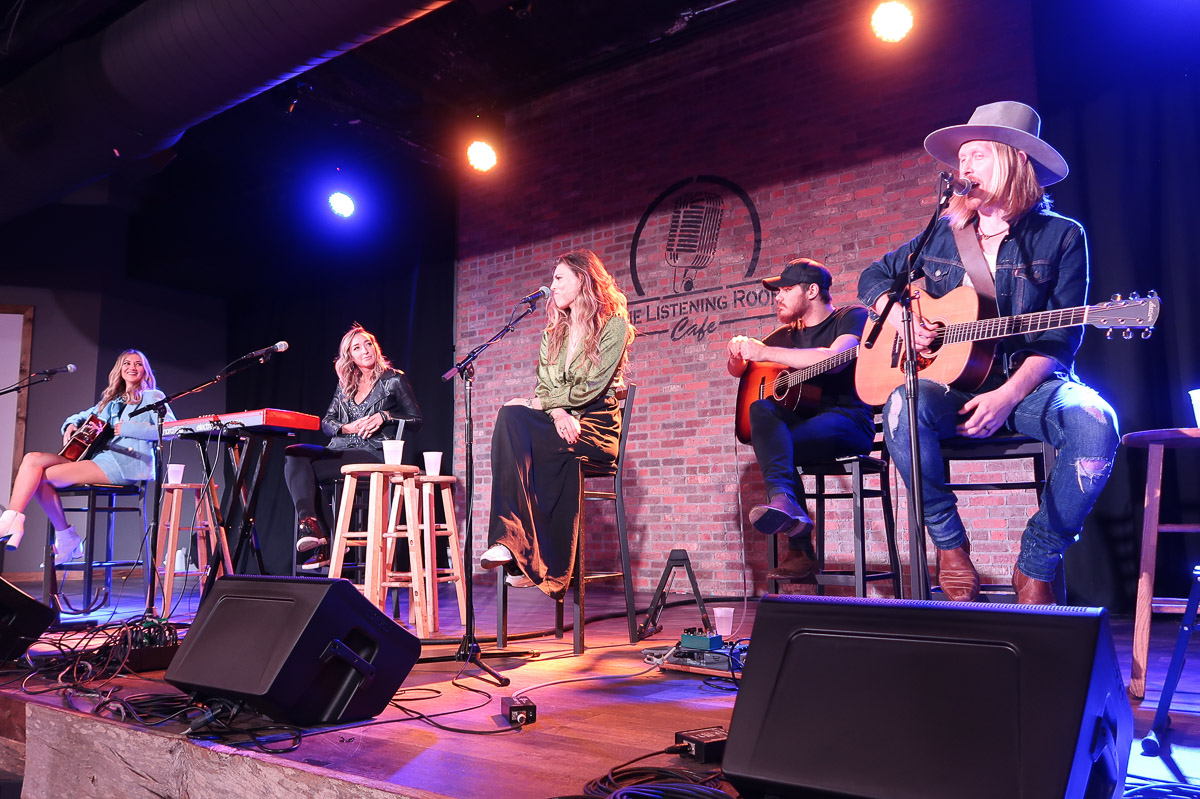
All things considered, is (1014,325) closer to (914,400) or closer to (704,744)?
(914,400)

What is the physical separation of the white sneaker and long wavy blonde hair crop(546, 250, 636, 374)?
87 centimetres

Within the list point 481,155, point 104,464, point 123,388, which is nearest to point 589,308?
point 481,155

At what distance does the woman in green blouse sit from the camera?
3.25m

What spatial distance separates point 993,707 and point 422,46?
5.82 meters

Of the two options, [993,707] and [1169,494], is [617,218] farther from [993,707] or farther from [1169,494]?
[993,707]

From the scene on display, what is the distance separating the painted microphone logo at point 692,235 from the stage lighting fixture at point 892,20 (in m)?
1.44

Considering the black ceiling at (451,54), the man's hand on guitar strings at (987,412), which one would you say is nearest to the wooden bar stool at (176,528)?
the black ceiling at (451,54)

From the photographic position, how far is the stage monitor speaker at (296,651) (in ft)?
5.83

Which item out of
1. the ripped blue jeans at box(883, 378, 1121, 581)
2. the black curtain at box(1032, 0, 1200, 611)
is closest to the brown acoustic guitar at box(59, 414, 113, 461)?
the ripped blue jeans at box(883, 378, 1121, 581)

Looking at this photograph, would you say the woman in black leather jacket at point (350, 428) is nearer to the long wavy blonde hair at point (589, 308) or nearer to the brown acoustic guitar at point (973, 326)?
the long wavy blonde hair at point (589, 308)

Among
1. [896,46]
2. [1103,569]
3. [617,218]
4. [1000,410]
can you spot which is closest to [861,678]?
[1000,410]

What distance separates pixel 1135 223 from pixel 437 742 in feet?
13.4

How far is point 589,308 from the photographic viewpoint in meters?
3.61

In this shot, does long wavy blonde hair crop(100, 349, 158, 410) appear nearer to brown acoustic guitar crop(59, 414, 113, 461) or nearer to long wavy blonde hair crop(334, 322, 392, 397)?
brown acoustic guitar crop(59, 414, 113, 461)
